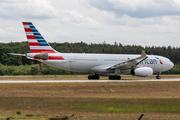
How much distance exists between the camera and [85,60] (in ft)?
129

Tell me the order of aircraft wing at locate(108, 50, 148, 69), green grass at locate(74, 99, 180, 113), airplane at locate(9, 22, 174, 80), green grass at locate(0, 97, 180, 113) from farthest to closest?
aircraft wing at locate(108, 50, 148, 69)
airplane at locate(9, 22, 174, 80)
green grass at locate(0, 97, 180, 113)
green grass at locate(74, 99, 180, 113)

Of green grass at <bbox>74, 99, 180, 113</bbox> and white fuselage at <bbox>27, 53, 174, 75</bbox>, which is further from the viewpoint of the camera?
white fuselage at <bbox>27, 53, 174, 75</bbox>

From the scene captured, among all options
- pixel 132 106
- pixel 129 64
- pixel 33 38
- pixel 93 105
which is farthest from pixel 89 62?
pixel 132 106

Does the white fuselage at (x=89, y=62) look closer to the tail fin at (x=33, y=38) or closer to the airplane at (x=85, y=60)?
the airplane at (x=85, y=60)

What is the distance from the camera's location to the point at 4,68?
62906mm

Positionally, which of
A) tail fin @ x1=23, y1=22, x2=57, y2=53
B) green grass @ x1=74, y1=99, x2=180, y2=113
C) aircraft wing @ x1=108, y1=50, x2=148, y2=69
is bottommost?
green grass @ x1=74, y1=99, x2=180, y2=113

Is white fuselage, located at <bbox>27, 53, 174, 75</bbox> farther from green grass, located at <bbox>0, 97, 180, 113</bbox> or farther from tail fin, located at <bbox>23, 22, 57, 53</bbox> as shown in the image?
green grass, located at <bbox>0, 97, 180, 113</bbox>

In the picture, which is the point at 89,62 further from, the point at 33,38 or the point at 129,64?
the point at 33,38

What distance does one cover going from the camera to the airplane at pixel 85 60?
37.6m

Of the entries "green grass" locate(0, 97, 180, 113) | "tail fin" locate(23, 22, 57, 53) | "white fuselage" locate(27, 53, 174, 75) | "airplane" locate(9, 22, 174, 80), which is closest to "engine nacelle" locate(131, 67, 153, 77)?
"airplane" locate(9, 22, 174, 80)

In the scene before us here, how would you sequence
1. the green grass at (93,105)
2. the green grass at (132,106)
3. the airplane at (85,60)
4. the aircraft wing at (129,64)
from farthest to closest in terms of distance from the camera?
the aircraft wing at (129,64), the airplane at (85,60), the green grass at (93,105), the green grass at (132,106)

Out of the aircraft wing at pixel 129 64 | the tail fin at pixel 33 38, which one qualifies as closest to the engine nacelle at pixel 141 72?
the aircraft wing at pixel 129 64

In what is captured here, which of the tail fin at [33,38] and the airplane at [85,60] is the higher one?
the tail fin at [33,38]

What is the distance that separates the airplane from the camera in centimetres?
3756
